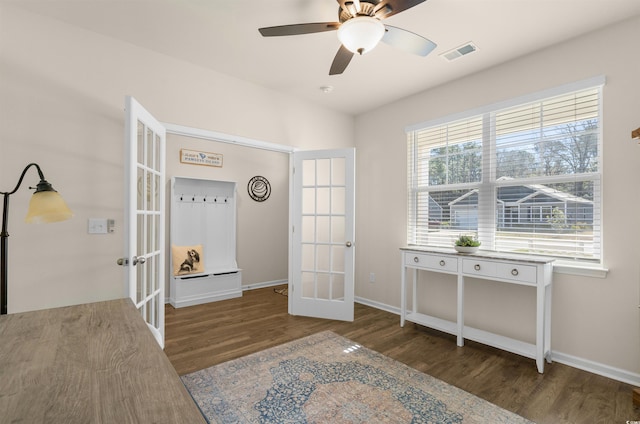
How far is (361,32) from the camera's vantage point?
1.80m

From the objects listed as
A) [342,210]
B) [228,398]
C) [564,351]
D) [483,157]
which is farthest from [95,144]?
[564,351]

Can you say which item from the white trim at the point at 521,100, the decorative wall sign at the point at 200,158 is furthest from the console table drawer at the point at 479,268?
the decorative wall sign at the point at 200,158

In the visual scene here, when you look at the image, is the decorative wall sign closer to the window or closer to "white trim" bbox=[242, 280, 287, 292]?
"white trim" bbox=[242, 280, 287, 292]

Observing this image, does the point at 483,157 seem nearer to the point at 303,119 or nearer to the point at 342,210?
the point at 342,210

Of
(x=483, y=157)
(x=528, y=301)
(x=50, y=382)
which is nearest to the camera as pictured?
(x=50, y=382)

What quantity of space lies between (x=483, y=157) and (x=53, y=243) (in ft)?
12.6

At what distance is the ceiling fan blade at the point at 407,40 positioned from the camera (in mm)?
1938

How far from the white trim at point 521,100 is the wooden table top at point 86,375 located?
3358 millimetres

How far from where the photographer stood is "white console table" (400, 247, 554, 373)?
98.0 inches

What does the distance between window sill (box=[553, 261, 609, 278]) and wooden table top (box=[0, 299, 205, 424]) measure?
2994mm

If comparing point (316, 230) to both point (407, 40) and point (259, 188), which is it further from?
point (407, 40)

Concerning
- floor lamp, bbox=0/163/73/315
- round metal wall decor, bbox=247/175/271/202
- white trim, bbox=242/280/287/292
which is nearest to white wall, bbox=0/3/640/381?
floor lamp, bbox=0/163/73/315

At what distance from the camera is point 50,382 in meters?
0.81

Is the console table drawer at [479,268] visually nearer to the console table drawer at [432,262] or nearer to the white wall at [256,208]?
the console table drawer at [432,262]
